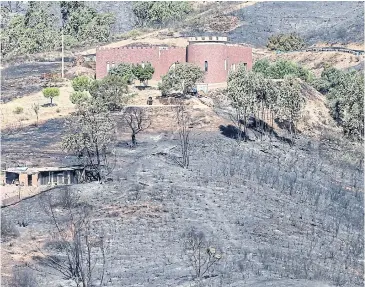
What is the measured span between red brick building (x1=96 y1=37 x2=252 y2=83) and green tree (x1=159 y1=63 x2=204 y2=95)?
4235 mm

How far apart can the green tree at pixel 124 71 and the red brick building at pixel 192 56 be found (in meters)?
2.82

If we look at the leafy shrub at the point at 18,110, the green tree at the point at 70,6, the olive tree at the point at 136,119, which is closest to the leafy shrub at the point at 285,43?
the green tree at the point at 70,6

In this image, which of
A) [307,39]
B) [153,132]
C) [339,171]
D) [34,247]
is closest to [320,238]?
[34,247]

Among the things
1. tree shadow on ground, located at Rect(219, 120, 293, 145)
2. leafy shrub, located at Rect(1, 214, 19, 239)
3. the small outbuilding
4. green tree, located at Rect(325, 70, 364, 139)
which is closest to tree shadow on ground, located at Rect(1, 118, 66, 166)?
the small outbuilding

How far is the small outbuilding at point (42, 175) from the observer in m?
46.7

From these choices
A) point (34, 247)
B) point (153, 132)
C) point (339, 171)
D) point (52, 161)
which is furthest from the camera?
point (153, 132)

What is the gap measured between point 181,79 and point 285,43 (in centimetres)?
3577

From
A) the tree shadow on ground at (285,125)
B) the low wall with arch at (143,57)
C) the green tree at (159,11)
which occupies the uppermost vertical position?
the green tree at (159,11)

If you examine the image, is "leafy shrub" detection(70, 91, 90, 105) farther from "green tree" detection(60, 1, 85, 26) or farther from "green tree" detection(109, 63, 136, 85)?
"green tree" detection(60, 1, 85, 26)

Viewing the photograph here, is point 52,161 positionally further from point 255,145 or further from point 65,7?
point 65,7

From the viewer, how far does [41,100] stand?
232 ft

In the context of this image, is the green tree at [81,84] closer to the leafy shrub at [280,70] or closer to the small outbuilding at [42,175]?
the leafy shrub at [280,70]

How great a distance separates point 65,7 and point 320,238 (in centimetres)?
8773

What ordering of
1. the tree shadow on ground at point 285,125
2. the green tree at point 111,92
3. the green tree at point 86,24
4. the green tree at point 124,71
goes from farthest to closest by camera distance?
1. the green tree at point 86,24
2. the green tree at point 124,71
3. the tree shadow on ground at point 285,125
4. the green tree at point 111,92
